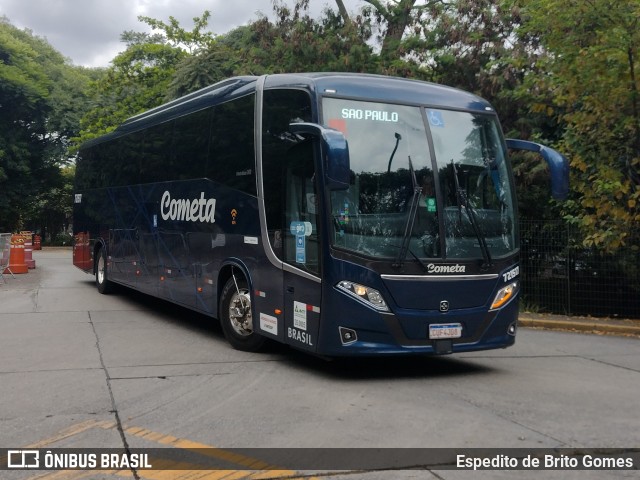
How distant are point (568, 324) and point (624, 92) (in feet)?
13.4

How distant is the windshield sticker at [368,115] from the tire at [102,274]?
9960 mm

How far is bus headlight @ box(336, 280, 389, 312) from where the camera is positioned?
7961 millimetres

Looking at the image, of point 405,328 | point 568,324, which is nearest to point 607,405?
point 405,328

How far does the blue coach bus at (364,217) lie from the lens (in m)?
8.01

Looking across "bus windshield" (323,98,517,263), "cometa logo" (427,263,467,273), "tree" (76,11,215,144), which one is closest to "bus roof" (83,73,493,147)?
"bus windshield" (323,98,517,263)

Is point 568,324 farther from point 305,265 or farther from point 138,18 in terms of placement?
point 138,18

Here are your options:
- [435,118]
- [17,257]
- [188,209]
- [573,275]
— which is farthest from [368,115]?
[17,257]

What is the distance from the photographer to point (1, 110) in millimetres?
43062

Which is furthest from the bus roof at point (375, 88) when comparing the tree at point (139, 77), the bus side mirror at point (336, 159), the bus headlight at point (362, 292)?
the tree at point (139, 77)

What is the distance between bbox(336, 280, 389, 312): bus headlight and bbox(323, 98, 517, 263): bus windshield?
0.36 meters

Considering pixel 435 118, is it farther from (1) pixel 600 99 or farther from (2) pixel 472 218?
(1) pixel 600 99

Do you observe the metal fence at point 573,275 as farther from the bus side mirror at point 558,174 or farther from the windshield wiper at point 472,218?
the windshield wiper at point 472,218

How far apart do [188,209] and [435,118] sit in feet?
14.8

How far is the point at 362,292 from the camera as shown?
7.97 meters
